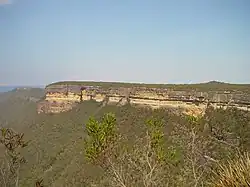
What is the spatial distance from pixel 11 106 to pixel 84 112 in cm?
7094

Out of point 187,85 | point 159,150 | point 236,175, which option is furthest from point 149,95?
point 236,175

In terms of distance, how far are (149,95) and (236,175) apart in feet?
165

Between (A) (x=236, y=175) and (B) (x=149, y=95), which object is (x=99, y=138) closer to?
(A) (x=236, y=175)

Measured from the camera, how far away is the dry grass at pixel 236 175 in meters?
4.68

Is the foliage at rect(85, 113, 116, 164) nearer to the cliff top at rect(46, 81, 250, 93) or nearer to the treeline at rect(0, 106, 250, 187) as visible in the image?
the treeline at rect(0, 106, 250, 187)

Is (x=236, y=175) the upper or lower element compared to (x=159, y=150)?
upper

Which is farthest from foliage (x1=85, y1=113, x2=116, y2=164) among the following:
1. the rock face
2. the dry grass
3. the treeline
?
the rock face

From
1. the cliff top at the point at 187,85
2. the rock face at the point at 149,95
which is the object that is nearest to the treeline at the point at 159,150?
the rock face at the point at 149,95

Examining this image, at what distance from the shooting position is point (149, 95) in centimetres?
5506

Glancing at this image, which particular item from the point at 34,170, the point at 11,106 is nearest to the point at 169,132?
the point at 34,170

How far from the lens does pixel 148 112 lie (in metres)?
52.8

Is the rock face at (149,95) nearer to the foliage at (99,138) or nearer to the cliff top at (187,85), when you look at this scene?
the cliff top at (187,85)

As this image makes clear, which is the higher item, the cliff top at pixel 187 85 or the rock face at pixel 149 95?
the cliff top at pixel 187 85

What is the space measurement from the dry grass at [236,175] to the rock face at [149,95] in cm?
3587
